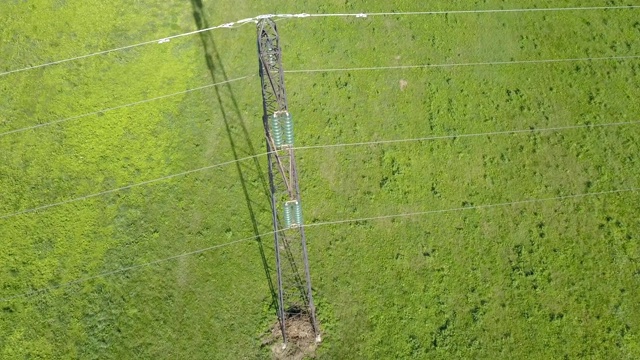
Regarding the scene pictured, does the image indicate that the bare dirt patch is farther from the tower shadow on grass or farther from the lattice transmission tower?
the tower shadow on grass

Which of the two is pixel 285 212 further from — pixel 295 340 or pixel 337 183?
pixel 337 183

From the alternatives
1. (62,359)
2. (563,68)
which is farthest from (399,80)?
(62,359)

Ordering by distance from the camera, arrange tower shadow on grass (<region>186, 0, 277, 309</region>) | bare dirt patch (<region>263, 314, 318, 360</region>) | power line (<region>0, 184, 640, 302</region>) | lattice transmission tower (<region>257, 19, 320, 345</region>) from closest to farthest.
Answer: lattice transmission tower (<region>257, 19, 320, 345</region>) → bare dirt patch (<region>263, 314, 318, 360</region>) → power line (<region>0, 184, 640, 302</region>) → tower shadow on grass (<region>186, 0, 277, 309</region>)

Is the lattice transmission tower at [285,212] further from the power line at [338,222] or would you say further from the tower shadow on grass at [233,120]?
the power line at [338,222]

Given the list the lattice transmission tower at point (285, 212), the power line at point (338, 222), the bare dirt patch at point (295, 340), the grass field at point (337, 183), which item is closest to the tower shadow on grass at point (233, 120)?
the grass field at point (337, 183)

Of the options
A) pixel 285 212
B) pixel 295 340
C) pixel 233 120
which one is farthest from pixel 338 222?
pixel 233 120

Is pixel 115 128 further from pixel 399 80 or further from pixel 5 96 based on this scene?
pixel 399 80

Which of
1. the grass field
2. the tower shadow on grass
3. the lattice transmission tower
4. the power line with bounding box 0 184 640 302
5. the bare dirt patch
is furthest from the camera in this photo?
the tower shadow on grass

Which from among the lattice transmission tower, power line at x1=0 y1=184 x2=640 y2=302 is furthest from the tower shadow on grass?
power line at x1=0 y1=184 x2=640 y2=302
